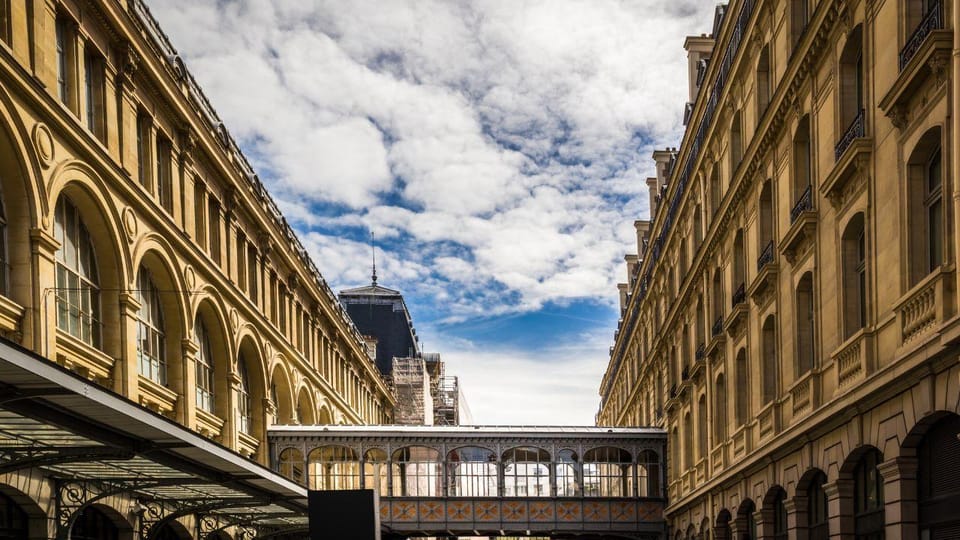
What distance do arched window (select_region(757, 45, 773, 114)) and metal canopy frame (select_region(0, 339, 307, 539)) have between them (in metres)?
14.8

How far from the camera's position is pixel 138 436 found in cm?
2008

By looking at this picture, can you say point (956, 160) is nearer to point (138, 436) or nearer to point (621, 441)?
point (138, 436)

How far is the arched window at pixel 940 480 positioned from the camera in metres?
16.2

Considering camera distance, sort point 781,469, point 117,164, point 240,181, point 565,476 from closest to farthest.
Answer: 1. point 781,469
2. point 117,164
3. point 240,181
4. point 565,476

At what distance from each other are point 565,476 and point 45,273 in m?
29.5

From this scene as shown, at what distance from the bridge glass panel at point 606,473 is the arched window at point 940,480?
109 ft

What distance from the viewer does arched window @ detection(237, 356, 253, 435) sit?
149 feet

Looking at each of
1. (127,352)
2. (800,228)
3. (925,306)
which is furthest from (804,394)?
(127,352)

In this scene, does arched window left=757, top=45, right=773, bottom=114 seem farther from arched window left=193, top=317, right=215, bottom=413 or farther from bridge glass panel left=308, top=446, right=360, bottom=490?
bridge glass panel left=308, top=446, right=360, bottom=490

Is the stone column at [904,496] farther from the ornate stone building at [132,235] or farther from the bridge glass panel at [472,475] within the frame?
the bridge glass panel at [472,475]

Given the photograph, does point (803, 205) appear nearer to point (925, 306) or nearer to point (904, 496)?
point (925, 306)

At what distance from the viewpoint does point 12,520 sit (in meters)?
26.2

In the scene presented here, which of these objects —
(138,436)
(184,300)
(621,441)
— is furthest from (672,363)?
(138,436)

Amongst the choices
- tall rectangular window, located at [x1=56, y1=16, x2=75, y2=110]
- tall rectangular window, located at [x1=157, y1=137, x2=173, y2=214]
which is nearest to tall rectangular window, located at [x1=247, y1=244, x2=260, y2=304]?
tall rectangular window, located at [x1=157, y1=137, x2=173, y2=214]
